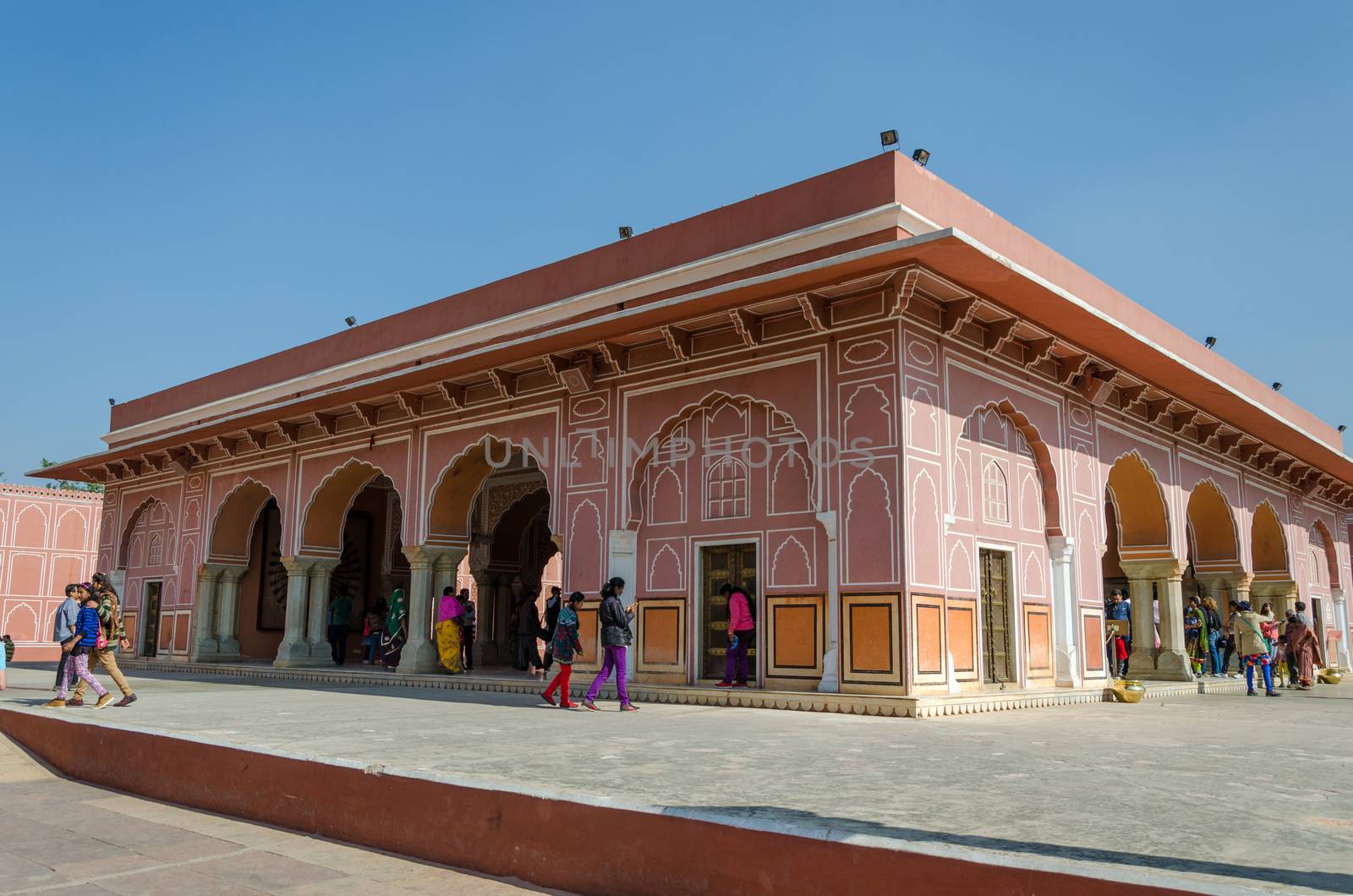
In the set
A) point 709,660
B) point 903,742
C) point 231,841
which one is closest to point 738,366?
point 709,660

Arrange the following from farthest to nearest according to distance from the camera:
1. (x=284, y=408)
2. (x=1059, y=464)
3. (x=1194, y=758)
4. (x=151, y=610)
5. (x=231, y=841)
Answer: (x=151, y=610) < (x=284, y=408) < (x=1059, y=464) < (x=1194, y=758) < (x=231, y=841)

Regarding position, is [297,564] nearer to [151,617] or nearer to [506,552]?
[506,552]

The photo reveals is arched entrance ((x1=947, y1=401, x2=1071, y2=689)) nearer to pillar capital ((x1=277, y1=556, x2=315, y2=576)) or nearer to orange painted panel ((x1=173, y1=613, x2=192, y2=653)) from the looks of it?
pillar capital ((x1=277, y1=556, x2=315, y2=576))

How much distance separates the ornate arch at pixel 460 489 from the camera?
42.5 ft

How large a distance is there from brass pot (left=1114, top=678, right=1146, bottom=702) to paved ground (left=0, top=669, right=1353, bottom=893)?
2.17 feet

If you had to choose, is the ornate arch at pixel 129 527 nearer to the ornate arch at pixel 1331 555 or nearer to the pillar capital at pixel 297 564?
the pillar capital at pixel 297 564

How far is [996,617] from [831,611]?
2.10 meters

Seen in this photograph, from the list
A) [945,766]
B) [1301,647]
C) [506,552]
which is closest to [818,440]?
[945,766]

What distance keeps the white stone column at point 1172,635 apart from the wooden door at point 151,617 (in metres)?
16.1

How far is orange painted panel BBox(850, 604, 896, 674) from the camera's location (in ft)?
28.8

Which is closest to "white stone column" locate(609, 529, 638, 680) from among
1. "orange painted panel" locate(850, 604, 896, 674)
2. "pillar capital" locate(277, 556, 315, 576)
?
"orange painted panel" locate(850, 604, 896, 674)

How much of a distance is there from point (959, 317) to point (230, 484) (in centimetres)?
1234

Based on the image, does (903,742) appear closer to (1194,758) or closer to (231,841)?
(1194,758)

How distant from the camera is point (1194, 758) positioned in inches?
222
